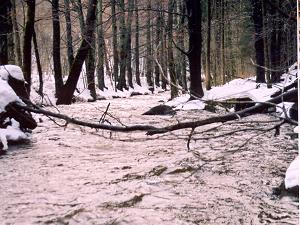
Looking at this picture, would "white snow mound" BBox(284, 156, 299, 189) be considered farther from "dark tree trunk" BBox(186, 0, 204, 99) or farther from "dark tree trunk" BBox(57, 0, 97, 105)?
"dark tree trunk" BBox(186, 0, 204, 99)

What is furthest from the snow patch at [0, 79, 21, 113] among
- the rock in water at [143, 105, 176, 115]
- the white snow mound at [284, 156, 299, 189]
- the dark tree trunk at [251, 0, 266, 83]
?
the dark tree trunk at [251, 0, 266, 83]

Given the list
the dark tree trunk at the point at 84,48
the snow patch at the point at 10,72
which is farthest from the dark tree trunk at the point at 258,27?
the snow patch at the point at 10,72

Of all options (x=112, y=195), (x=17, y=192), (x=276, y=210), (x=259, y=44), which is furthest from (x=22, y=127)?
(x=259, y=44)

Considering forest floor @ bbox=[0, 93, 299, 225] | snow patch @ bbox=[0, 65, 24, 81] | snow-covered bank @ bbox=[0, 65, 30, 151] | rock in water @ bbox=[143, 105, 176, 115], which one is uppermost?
snow patch @ bbox=[0, 65, 24, 81]

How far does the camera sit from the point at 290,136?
6.84m

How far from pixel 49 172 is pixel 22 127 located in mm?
2609

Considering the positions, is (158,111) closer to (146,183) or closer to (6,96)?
(6,96)

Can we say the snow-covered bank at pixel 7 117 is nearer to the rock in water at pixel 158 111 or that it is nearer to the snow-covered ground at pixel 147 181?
the snow-covered ground at pixel 147 181

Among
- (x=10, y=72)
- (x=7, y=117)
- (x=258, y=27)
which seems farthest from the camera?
(x=258, y=27)

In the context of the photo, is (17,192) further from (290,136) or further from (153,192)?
(290,136)

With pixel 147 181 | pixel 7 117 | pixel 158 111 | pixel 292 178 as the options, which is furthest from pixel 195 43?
pixel 292 178

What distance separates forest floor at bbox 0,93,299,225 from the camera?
3.41 m

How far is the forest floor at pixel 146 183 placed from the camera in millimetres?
3406

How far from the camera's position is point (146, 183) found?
4320 mm
